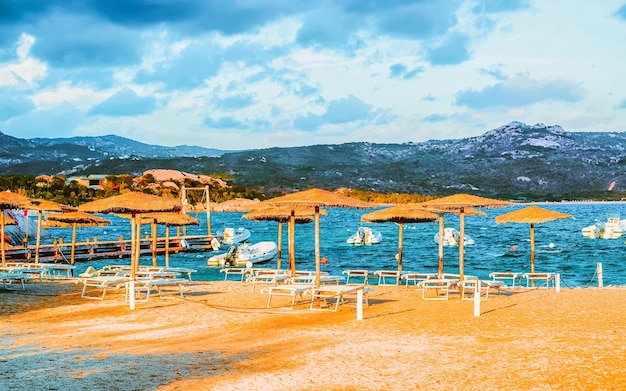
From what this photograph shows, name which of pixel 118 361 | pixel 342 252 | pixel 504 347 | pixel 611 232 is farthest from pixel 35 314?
pixel 611 232

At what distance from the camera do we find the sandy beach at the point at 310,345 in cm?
791

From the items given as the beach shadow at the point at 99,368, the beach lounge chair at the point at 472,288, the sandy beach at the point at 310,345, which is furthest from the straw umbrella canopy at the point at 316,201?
the beach shadow at the point at 99,368

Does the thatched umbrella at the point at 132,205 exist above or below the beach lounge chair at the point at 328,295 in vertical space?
above

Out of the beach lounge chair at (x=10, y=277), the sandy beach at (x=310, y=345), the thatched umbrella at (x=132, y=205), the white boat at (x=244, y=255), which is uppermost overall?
the thatched umbrella at (x=132, y=205)

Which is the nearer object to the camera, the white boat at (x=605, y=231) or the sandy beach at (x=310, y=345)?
the sandy beach at (x=310, y=345)

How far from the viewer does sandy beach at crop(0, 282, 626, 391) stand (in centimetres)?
791

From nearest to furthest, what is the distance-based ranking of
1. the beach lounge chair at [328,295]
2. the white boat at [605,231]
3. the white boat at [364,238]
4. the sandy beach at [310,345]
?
the sandy beach at [310,345], the beach lounge chair at [328,295], the white boat at [364,238], the white boat at [605,231]

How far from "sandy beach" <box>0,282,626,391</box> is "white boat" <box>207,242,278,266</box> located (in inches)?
820

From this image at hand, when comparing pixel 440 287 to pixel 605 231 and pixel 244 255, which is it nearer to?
pixel 244 255

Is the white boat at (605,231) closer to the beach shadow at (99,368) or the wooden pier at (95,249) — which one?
the wooden pier at (95,249)

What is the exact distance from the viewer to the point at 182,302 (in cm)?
1512

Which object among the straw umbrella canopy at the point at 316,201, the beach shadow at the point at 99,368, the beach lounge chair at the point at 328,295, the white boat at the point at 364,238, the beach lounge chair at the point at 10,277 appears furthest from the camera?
the white boat at the point at 364,238

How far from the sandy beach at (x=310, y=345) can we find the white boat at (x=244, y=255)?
68.3 feet

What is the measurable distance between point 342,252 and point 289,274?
31278mm
